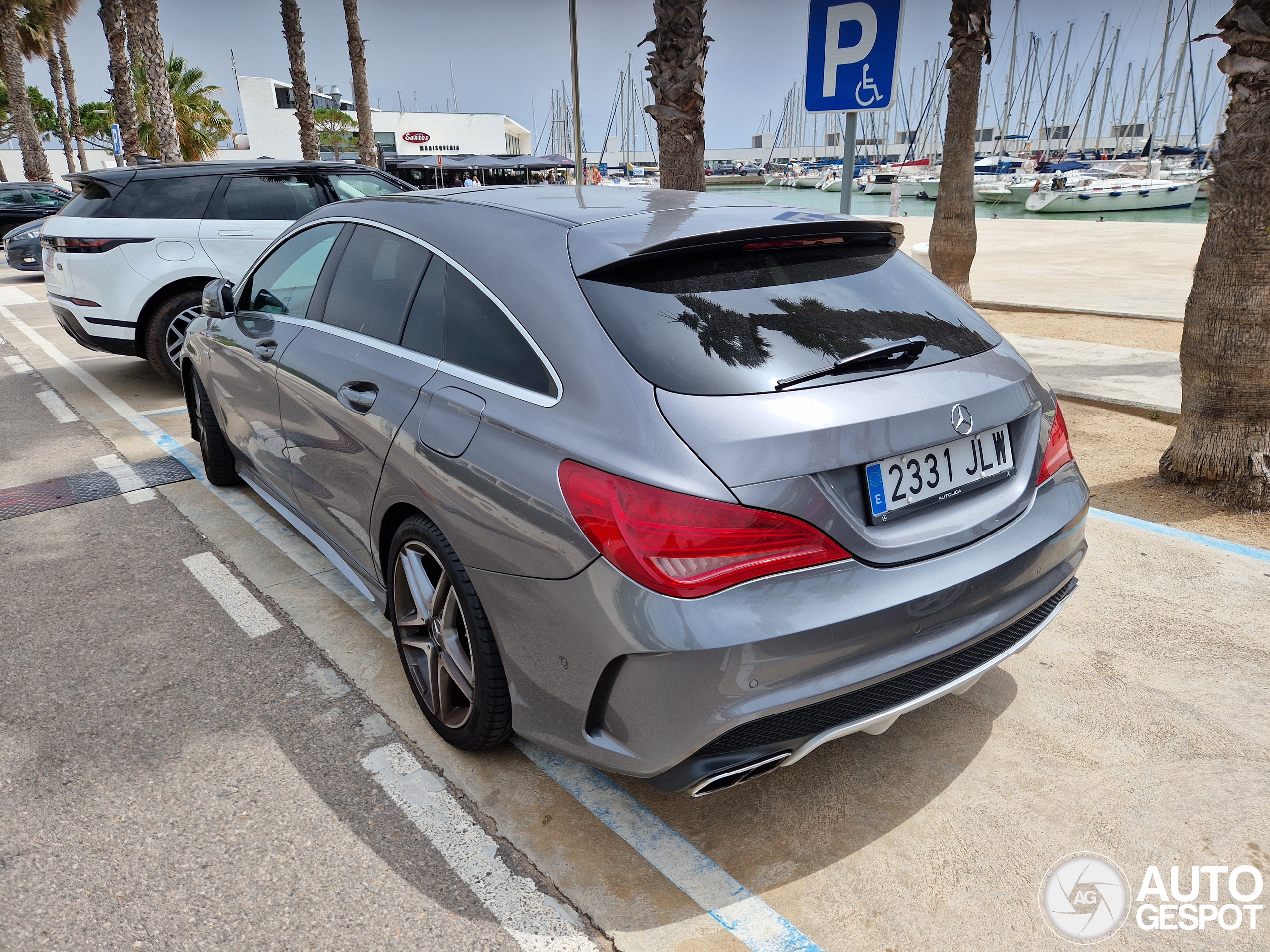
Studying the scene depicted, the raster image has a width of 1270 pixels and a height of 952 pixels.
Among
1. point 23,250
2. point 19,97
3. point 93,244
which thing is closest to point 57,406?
point 93,244

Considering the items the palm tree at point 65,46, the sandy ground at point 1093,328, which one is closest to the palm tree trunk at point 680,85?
the sandy ground at point 1093,328

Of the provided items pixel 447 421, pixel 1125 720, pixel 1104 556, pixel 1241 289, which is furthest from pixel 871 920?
pixel 1241 289

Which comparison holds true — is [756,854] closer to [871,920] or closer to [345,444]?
[871,920]

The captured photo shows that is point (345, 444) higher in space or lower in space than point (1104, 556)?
higher

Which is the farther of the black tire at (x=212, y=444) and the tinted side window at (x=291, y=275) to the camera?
the black tire at (x=212, y=444)

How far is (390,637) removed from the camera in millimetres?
3553

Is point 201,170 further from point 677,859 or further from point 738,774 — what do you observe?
point 738,774

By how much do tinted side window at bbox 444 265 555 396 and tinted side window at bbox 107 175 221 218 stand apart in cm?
581

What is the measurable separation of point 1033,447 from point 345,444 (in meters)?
2.23

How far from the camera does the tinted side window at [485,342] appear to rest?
2377 millimetres

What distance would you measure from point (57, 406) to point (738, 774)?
7.45 m

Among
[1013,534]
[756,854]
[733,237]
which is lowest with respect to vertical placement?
[756,854]

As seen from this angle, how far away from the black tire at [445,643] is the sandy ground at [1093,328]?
836cm

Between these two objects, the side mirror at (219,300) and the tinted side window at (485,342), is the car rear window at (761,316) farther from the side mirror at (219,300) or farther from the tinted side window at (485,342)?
the side mirror at (219,300)
